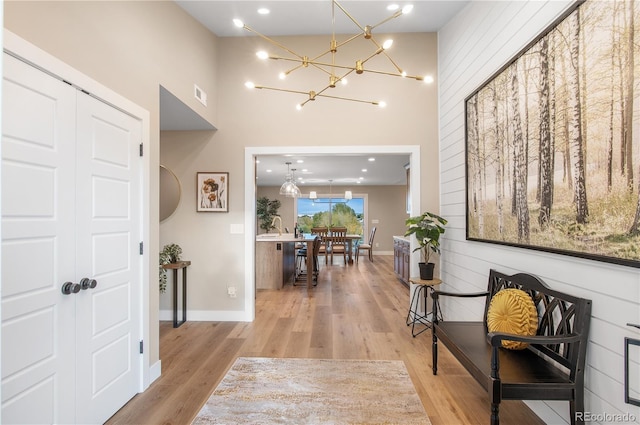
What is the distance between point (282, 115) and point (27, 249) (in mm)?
2910

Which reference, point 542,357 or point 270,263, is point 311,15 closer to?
point 542,357

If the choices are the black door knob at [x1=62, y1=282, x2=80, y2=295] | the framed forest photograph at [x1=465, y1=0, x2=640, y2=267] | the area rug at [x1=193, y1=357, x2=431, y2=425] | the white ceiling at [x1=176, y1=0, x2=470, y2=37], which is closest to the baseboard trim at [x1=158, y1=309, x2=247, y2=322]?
the area rug at [x1=193, y1=357, x2=431, y2=425]

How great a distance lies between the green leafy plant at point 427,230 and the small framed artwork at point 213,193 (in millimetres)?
2196

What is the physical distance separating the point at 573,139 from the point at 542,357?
130 cm

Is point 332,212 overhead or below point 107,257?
overhead

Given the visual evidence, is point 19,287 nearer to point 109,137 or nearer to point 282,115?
point 109,137

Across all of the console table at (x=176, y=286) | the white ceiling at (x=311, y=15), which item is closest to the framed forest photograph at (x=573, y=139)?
the white ceiling at (x=311, y=15)

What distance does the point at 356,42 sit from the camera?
393 centimetres

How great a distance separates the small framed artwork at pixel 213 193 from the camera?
396 cm

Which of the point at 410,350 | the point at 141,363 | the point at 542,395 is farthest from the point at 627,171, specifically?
the point at 141,363

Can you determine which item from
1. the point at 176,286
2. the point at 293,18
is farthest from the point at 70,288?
the point at 293,18

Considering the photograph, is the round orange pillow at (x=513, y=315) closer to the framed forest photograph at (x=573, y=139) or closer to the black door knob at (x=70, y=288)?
the framed forest photograph at (x=573, y=139)

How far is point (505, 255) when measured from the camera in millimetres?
2439

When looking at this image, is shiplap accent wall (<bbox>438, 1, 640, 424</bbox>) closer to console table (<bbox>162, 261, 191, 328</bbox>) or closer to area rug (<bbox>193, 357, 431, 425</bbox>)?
area rug (<bbox>193, 357, 431, 425</bbox>)
